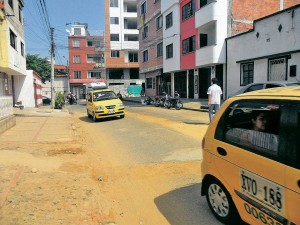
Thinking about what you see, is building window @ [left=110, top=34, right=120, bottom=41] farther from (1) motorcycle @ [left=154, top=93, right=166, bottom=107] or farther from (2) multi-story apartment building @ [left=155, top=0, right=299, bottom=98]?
(1) motorcycle @ [left=154, top=93, right=166, bottom=107]

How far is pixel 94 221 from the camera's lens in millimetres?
3736

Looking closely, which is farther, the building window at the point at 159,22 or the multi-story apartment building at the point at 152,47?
the multi-story apartment building at the point at 152,47

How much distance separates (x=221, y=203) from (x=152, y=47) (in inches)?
1339

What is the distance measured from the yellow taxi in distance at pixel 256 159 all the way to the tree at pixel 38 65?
186 feet

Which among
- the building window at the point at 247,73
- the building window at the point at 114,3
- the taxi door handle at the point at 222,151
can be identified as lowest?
the taxi door handle at the point at 222,151

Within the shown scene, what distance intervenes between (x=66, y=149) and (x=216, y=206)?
17.4 feet

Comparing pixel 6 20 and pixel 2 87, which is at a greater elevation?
pixel 6 20

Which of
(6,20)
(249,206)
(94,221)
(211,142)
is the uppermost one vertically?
(6,20)

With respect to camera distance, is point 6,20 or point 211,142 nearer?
point 211,142

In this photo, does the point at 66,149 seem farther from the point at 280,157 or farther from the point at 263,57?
the point at 263,57

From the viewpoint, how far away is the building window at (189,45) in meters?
25.6

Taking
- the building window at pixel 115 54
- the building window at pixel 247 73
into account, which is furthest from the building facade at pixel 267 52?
the building window at pixel 115 54

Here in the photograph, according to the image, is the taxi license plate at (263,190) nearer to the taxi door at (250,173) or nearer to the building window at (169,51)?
the taxi door at (250,173)

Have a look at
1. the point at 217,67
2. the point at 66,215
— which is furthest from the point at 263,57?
the point at 66,215
